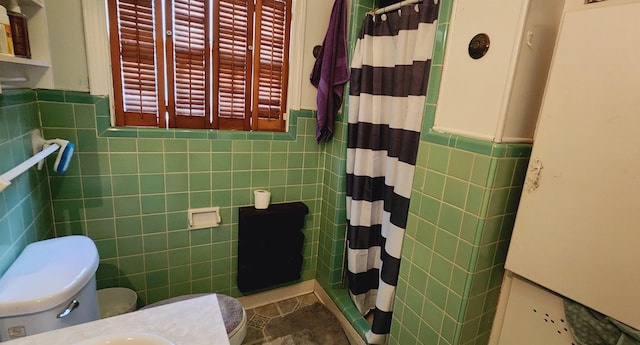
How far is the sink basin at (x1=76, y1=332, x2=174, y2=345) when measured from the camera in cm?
69

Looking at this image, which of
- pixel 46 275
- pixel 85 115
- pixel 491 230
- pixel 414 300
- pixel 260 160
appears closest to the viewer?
pixel 46 275

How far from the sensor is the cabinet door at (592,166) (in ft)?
2.46

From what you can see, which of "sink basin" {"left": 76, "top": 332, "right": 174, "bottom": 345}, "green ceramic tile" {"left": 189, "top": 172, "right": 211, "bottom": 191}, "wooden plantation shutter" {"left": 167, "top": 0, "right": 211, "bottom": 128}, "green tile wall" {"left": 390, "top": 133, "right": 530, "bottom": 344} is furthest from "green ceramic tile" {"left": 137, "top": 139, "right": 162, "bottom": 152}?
"green tile wall" {"left": 390, "top": 133, "right": 530, "bottom": 344}

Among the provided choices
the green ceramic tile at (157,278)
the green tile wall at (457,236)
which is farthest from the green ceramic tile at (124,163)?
the green tile wall at (457,236)

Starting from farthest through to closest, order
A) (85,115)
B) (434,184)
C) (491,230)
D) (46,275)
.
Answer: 1. (85,115)
2. (434,184)
3. (491,230)
4. (46,275)

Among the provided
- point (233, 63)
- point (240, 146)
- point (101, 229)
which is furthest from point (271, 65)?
point (101, 229)

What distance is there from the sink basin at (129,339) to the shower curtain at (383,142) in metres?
1.02

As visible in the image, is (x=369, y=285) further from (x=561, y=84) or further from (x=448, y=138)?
(x=561, y=84)

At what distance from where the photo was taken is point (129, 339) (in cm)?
70

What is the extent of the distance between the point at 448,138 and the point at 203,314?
1002 mm

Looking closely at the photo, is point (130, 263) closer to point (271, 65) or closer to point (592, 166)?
point (271, 65)

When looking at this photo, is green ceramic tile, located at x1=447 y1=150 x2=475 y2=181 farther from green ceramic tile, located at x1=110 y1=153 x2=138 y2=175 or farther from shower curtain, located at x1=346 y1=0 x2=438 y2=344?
green ceramic tile, located at x1=110 y1=153 x2=138 y2=175

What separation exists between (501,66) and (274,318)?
6.09 feet

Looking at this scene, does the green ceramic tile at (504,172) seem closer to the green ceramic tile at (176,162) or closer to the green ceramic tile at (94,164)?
the green ceramic tile at (176,162)
